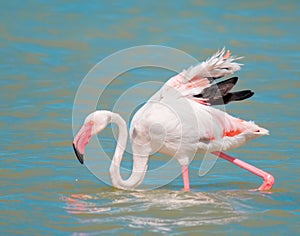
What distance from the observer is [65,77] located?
57.5ft

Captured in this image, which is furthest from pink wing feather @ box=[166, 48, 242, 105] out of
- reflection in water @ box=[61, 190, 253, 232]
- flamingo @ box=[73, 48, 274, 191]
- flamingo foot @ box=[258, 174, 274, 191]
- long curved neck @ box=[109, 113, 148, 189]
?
flamingo foot @ box=[258, 174, 274, 191]

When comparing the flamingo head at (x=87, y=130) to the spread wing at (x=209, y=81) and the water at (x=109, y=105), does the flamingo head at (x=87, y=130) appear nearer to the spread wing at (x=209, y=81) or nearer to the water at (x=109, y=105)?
the water at (x=109, y=105)

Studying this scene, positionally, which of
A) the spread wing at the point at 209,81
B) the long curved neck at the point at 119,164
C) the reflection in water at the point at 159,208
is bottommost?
the reflection in water at the point at 159,208

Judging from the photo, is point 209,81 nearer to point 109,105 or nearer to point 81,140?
point 81,140

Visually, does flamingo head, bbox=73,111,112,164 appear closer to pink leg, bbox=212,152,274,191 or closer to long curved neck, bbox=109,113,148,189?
long curved neck, bbox=109,113,148,189

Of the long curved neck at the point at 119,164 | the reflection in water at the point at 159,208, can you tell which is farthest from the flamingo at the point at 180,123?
the reflection in water at the point at 159,208

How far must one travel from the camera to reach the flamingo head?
34.2 ft

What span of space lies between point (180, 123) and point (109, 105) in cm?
513

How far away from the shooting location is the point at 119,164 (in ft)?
35.0

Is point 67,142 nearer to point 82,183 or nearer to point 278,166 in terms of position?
point 82,183

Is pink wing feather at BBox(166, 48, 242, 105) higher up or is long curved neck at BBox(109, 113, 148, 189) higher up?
pink wing feather at BBox(166, 48, 242, 105)

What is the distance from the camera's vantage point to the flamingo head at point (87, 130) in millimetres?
10414

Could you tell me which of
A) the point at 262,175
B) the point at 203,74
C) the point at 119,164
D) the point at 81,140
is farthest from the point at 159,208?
the point at 203,74

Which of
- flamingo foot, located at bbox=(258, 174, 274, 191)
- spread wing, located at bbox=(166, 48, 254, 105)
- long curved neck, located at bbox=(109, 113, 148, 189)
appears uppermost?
spread wing, located at bbox=(166, 48, 254, 105)
